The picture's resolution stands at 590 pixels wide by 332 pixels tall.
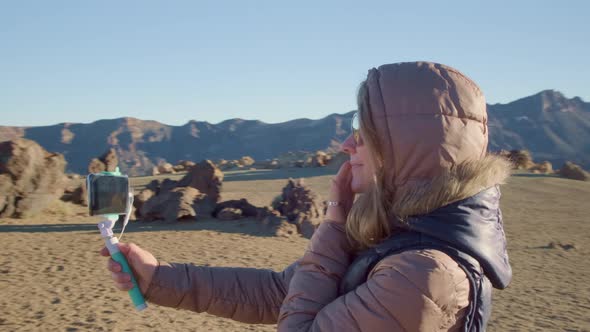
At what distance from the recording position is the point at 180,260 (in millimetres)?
9375

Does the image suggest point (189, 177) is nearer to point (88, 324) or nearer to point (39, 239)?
point (39, 239)

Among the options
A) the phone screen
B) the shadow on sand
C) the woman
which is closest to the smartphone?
the phone screen

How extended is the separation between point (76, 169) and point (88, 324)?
11793cm

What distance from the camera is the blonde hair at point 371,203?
1.86 m

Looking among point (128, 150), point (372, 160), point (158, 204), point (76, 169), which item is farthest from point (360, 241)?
point (128, 150)

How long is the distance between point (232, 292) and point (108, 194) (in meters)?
0.78

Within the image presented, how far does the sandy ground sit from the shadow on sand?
0.07 ft

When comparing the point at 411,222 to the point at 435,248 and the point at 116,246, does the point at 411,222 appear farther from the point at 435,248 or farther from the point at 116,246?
the point at 116,246

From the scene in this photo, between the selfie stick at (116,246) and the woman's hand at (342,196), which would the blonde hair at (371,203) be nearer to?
the woman's hand at (342,196)

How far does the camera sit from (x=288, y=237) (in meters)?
12.0

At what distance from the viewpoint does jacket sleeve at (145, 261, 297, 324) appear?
8.37ft

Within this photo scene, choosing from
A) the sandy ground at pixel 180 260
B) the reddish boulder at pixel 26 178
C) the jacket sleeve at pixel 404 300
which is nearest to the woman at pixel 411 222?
the jacket sleeve at pixel 404 300

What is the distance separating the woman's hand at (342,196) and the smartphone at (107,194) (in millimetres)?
684

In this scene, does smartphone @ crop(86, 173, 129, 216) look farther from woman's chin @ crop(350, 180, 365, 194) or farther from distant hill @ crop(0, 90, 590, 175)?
distant hill @ crop(0, 90, 590, 175)
